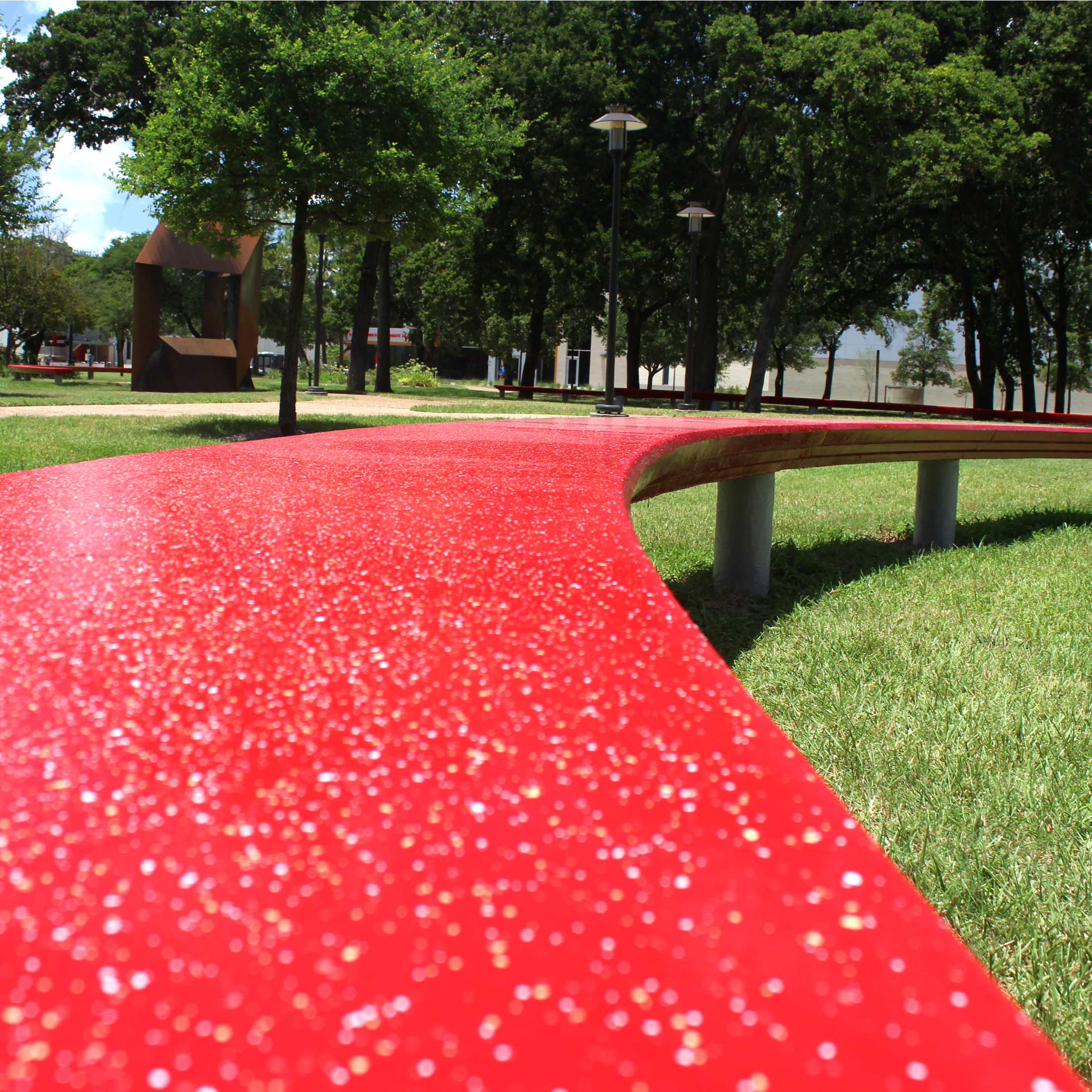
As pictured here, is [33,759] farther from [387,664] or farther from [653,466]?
[653,466]

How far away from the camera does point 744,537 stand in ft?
19.2

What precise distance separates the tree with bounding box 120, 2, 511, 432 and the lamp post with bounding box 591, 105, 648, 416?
3.67 m

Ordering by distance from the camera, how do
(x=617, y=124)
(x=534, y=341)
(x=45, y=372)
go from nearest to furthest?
1. (x=617, y=124)
2. (x=45, y=372)
3. (x=534, y=341)

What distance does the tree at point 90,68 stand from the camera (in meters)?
28.9

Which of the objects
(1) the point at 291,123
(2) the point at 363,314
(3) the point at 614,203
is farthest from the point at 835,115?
(1) the point at 291,123

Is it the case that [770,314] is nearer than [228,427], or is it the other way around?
[228,427]

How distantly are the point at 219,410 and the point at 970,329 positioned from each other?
27.5 metres

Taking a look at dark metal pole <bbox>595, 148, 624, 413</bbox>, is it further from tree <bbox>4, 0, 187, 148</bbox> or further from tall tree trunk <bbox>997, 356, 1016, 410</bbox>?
tall tree trunk <bbox>997, 356, 1016, 410</bbox>

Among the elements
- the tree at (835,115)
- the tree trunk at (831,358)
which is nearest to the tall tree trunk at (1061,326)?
the tree at (835,115)

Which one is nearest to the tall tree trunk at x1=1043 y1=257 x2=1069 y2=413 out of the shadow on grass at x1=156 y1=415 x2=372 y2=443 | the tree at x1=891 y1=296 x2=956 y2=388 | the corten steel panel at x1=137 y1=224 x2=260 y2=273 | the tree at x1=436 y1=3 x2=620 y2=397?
the tree at x1=436 y1=3 x2=620 y2=397

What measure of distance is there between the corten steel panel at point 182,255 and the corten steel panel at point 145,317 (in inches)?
15.0

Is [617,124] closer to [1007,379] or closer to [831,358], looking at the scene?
[1007,379]

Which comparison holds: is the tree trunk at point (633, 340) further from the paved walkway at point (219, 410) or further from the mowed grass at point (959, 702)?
the mowed grass at point (959, 702)

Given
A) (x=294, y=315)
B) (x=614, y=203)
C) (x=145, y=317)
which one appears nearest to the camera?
(x=294, y=315)
